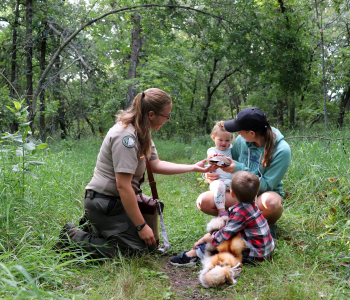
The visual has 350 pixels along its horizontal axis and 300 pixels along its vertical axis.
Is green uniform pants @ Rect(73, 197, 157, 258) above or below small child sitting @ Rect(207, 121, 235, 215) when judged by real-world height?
below

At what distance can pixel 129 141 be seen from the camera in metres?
2.46

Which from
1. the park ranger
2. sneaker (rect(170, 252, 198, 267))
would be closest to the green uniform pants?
the park ranger

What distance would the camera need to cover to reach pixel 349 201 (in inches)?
123

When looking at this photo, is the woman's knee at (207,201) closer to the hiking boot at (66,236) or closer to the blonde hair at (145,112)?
the blonde hair at (145,112)

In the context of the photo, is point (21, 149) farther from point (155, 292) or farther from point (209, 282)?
point (209, 282)

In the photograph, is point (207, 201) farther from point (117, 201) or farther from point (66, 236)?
point (66, 236)

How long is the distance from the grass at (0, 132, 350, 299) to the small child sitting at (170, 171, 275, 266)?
0.44ft

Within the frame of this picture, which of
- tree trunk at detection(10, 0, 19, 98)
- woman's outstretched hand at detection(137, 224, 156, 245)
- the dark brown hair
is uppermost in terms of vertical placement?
tree trunk at detection(10, 0, 19, 98)

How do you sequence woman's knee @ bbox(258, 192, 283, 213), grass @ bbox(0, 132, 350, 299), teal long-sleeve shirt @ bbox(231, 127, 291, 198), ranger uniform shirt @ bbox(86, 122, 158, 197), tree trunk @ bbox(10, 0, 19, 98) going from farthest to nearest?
tree trunk @ bbox(10, 0, 19, 98), teal long-sleeve shirt @ bbox(231, 127, 291, 198), woman's knee @ bbox(258, 192, 283, 213), ranger uniform shirt @ bbox(86, 122, 158, 197), grass @ bbox(0, 132, 350, 299)

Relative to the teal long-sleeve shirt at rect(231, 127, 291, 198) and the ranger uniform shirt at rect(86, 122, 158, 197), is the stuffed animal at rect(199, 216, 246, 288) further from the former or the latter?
the ranger uniform shirt at rect(86, 122, 158, 197)

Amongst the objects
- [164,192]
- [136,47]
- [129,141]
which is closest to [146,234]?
[129,141]

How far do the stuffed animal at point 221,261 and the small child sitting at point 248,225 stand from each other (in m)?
0.07

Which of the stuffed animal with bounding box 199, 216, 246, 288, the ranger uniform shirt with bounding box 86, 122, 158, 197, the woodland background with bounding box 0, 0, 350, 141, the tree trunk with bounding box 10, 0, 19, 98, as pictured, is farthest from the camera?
the tree trunk with bounding box 10, 0, 19, 98

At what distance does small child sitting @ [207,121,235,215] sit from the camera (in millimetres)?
3207
